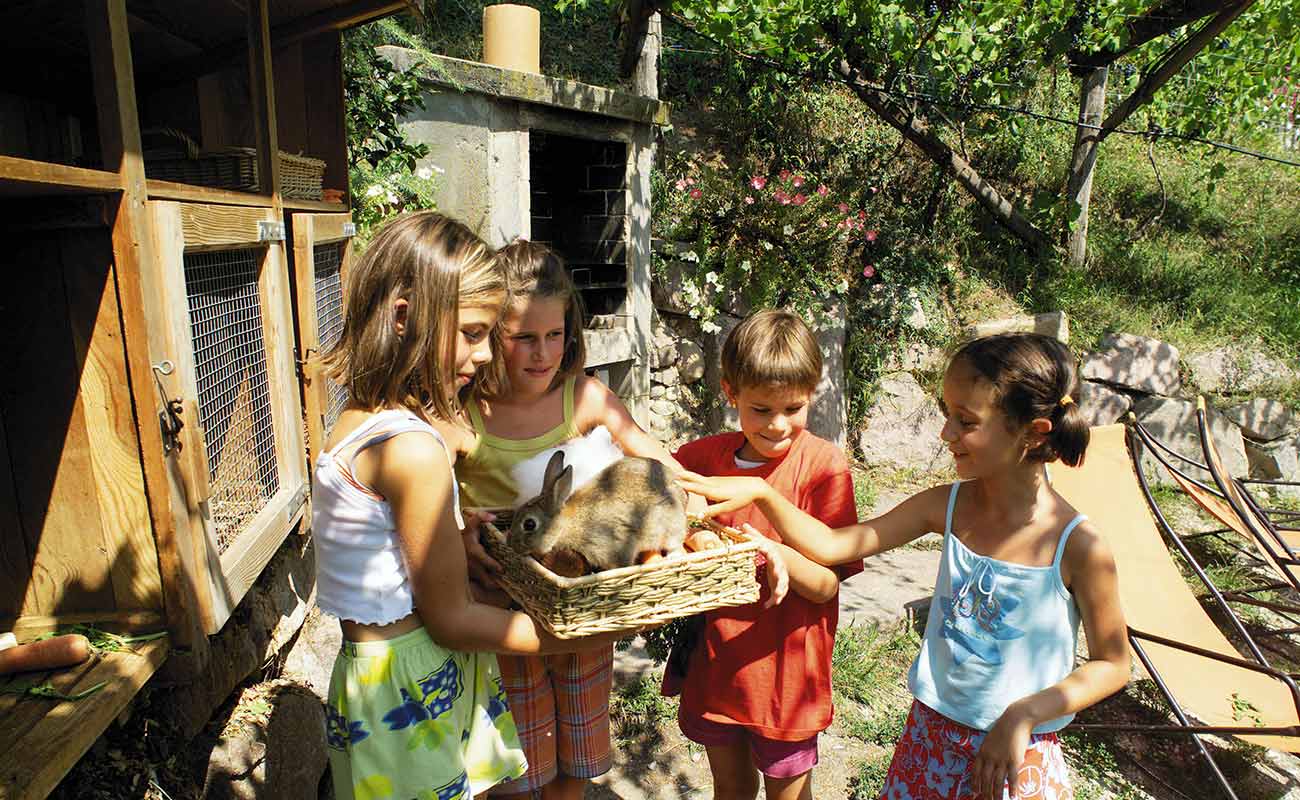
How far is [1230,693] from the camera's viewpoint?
364cm

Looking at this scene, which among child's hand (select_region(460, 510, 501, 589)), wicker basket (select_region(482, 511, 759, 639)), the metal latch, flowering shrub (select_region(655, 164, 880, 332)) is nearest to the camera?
wicker basket (select_region(482, 511, 759, 639))

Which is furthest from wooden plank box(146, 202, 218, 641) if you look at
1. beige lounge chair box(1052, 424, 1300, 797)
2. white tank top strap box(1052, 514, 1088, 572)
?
beige lounge chair box(1052, 424, 1300, 797)

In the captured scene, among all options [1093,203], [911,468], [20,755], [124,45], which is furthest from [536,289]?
[1093,203]

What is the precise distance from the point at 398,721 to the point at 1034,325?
771 cm

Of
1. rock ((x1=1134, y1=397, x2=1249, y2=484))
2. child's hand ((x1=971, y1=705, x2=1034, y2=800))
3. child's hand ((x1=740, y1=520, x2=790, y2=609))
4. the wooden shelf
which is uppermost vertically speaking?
the wooden shelf

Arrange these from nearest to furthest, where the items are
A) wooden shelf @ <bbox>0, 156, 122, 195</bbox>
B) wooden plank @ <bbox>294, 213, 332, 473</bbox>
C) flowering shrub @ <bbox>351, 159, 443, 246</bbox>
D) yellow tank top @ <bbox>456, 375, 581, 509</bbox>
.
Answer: wooden shelf @ <bbox>0, 156, 122, 195</bbox>, yellow tank top @ <bbox>456, 375, 581, 509</bbox>, wooden plank @ <bbox>294, 213, 332, 473</bbox>, flowering shrub @ <bbox>351, 159, 443, 246</bbox>

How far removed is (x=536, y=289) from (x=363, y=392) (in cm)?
55

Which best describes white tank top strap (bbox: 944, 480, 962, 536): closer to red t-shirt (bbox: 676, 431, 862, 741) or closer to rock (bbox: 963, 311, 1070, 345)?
red t-shirt (bbox: 676, 431, 862, 741)

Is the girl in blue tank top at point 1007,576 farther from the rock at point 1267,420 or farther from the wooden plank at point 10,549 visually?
the rock at point 1267,420

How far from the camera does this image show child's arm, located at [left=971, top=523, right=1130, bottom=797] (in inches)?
71.2

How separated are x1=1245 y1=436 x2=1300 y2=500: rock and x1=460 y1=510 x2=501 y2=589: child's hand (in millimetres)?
8311

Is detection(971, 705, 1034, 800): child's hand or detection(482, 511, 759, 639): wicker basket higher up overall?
detection(482, 511, 759, 639): wicker basket

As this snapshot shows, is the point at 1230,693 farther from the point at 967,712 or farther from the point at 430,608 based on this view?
the point at 430,608

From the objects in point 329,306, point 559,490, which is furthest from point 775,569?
→ point 329,306
